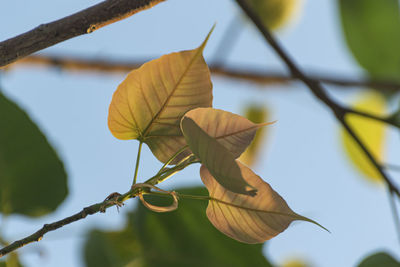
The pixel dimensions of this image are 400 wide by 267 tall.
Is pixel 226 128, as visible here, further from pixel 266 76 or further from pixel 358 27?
pixel 358 27

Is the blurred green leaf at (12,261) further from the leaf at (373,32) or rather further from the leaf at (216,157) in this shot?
the leaf at (373,32)

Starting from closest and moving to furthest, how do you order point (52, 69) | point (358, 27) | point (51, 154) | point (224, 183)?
1. point (224, 183)
2. point (51, 154)
3. point (52, 69)
4. point (358, 27)

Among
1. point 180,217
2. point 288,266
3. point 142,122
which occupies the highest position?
point 142,122

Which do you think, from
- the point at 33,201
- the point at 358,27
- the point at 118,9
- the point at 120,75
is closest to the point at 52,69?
the point at 120,75

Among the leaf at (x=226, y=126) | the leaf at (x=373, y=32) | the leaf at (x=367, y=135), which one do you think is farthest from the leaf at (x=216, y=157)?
the leaf at (x=373, y=32)

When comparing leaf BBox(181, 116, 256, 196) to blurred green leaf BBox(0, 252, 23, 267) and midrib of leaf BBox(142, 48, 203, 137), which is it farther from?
blurred green leaf BBox(0, 252, 23, 267)

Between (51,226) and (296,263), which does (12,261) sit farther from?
(296,263)

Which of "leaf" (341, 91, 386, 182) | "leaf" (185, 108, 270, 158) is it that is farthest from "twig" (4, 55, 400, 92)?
"leaf" (185, 108, 270, 158)
